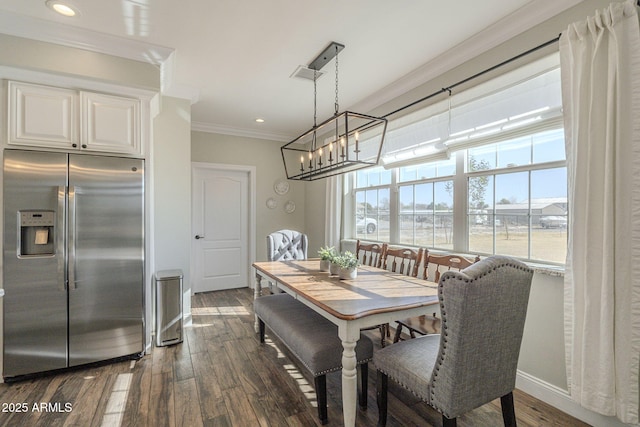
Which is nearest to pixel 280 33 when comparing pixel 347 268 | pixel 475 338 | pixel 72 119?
pixel 72 119

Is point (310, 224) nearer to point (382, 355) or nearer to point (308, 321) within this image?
point (308, 321)

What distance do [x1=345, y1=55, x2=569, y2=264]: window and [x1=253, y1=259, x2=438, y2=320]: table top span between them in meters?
0.79

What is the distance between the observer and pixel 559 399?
6.58ft

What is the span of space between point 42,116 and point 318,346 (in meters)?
2.72

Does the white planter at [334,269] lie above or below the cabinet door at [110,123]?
below

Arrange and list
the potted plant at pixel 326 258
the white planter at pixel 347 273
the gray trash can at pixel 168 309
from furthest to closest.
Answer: the gray trash can at pixel 168 309, the potted plant at pixel 326 258, the white planter at pixel 347 273

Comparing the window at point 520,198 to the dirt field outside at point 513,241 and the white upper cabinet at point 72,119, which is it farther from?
the white upper cabinet at point 72,119

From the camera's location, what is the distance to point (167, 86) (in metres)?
3.23

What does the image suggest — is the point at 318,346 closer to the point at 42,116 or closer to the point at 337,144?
the point at 337,144

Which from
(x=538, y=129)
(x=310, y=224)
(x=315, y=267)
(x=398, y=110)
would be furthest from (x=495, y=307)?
(x=310, y=224)

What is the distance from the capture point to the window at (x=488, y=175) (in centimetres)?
217

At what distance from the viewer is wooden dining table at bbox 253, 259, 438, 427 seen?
167cm

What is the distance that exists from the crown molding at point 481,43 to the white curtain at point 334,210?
4.39 ft

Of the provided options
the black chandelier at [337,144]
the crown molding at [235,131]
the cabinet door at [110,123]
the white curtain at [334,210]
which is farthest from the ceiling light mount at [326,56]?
the crown molding at [235,131]
